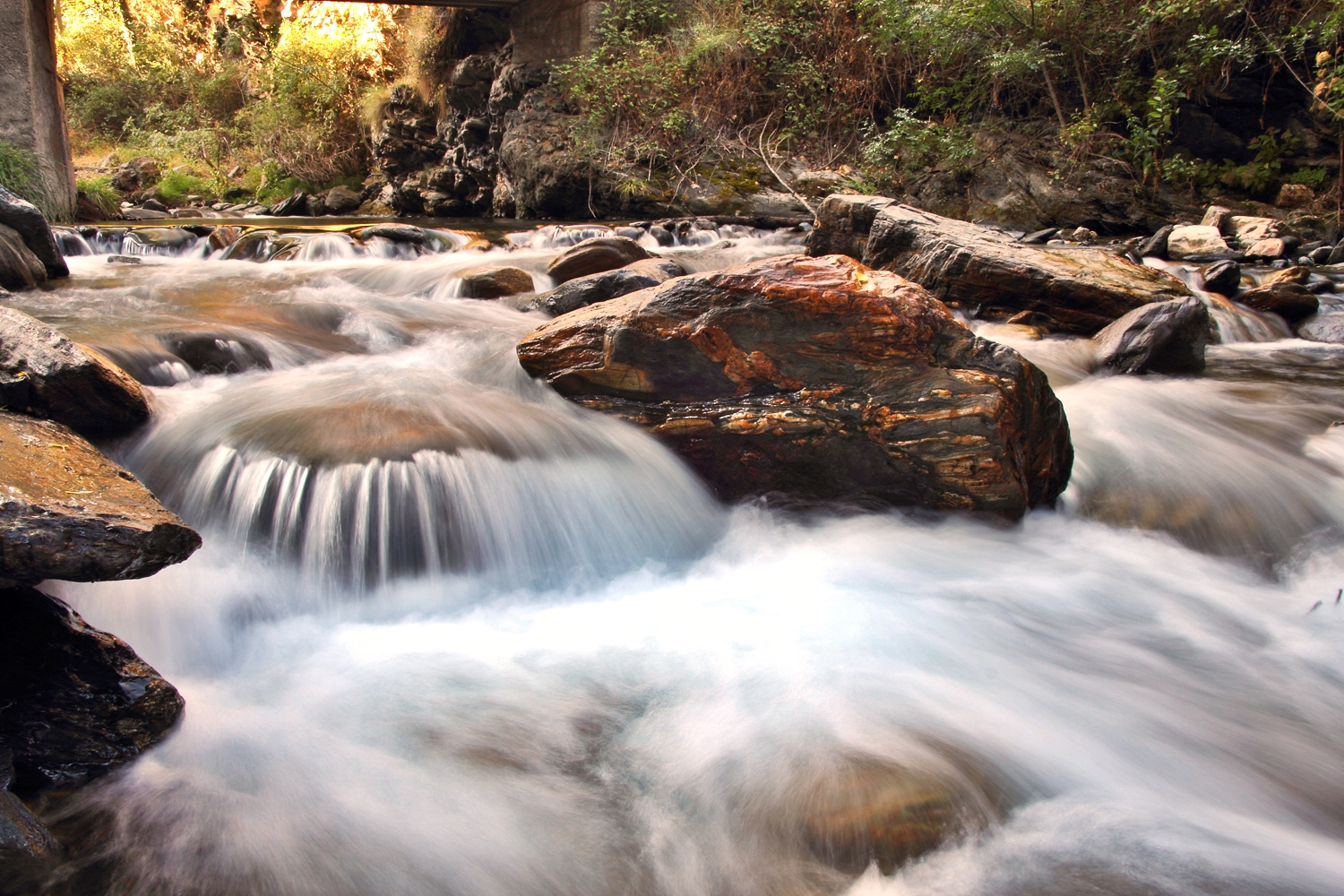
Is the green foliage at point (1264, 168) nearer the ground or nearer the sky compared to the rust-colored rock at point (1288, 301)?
nearer the sky

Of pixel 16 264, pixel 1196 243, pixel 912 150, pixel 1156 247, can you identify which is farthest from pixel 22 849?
pixel 912 150

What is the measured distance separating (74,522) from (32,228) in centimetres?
595

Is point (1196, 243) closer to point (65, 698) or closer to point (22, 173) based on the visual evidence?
point (65, 698)

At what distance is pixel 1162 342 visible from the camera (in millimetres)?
4770

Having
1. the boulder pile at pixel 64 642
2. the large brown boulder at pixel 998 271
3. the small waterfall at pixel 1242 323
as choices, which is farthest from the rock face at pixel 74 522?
the small waterfall at pixel 1242 323

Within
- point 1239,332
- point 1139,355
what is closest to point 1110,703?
point 1139,355

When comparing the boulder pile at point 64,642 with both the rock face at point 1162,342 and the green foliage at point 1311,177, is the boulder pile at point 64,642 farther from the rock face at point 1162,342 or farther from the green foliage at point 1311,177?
the green foliage at point 1311,177

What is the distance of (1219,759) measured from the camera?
1.96 meters

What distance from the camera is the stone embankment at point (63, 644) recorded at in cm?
157

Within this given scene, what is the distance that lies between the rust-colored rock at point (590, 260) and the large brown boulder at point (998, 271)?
2124 millimetres

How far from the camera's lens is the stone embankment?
1566 mm

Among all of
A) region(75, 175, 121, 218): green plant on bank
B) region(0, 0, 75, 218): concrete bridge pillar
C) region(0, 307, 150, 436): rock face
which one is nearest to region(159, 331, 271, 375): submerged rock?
region(0, 307, 150, 436): rock face

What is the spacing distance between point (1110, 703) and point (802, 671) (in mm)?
888

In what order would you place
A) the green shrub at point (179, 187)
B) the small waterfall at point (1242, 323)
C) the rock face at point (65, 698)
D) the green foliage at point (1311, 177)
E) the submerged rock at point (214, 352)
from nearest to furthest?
the rock face at point (65, 698), the submerged rock at point (214, 352), the small waterfall at point (1242, 323), the green foliage at point (1311, 177), the green shrub at point (179, 187)
